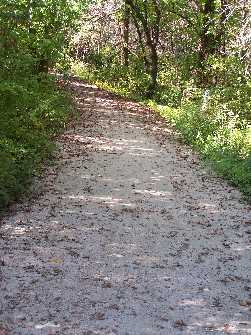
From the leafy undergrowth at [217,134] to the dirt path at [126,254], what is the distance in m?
0.50

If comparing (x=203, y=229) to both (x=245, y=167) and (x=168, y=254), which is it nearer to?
(x=168, y=254)

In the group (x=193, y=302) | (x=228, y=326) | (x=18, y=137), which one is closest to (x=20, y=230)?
(x=18, y=137)

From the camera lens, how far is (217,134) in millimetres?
14461

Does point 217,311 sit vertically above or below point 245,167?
below

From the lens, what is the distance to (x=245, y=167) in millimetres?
10961

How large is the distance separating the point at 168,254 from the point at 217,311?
5.48ft

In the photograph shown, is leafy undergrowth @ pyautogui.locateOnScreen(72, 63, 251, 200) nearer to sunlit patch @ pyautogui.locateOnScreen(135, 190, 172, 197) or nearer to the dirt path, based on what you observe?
the dirt path

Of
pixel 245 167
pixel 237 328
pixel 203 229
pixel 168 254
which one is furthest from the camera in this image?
pixel 245 167

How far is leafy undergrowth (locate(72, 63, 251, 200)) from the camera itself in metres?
11.1

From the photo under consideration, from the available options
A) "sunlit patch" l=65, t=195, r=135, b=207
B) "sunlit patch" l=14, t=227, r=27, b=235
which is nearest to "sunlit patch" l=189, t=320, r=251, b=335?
"sunlit patch" l=14, t=227, r=27, b=235

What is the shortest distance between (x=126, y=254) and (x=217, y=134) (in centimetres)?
851

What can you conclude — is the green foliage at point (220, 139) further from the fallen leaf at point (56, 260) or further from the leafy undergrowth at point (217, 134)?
the fallen leaf at point (56, 260)

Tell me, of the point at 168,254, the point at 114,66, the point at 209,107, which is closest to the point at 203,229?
the point at 168,254

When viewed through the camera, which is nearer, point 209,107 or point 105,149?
point 105,149
